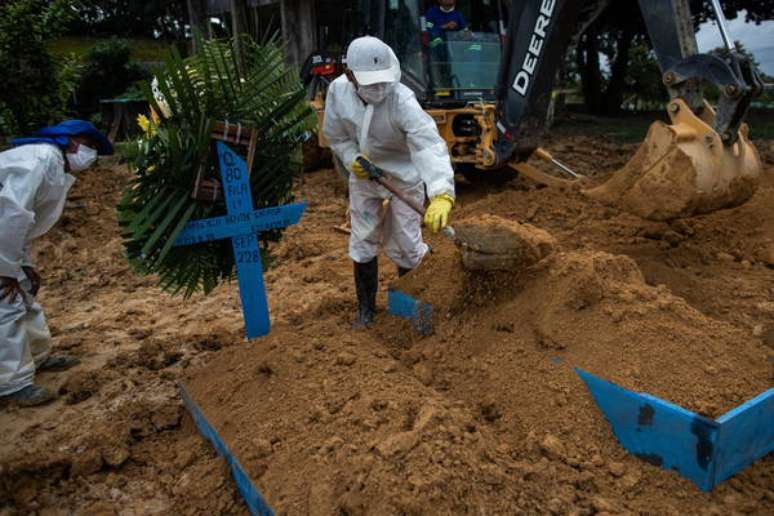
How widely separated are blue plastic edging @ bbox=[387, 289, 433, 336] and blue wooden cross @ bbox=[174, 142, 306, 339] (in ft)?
2.33

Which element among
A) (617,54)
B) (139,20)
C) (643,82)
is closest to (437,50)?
(617,54)

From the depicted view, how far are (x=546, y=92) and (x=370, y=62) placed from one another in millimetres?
2929

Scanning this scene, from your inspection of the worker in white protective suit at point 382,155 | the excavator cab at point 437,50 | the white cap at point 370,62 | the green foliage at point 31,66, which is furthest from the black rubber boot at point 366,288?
the green foliage at point 31,66

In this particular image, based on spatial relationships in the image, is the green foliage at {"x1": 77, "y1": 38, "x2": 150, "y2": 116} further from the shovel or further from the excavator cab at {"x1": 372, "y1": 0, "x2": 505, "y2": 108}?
the shovel

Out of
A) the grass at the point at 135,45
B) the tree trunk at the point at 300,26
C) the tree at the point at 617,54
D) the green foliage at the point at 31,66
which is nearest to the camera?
the green foliage at the point at 31,66

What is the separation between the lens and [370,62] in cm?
295

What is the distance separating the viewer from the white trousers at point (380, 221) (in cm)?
344

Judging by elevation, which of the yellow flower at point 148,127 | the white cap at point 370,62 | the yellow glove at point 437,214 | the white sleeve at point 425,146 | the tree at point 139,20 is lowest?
the yellow glove at point 437,214

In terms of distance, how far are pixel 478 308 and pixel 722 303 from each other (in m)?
1.43

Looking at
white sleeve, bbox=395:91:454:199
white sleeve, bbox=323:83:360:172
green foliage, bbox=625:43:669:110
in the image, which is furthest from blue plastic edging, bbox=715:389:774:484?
green foliage, bbox=625:43:669:110

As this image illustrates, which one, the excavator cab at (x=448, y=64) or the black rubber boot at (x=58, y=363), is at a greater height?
the excavator cab at (x=448, y=64)

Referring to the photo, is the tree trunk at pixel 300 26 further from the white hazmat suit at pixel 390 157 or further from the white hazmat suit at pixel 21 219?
the white hazmat suit at pixel 21 219

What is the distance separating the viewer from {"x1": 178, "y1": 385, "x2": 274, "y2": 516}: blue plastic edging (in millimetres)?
2098

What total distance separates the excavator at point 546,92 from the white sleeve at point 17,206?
2373 mm
